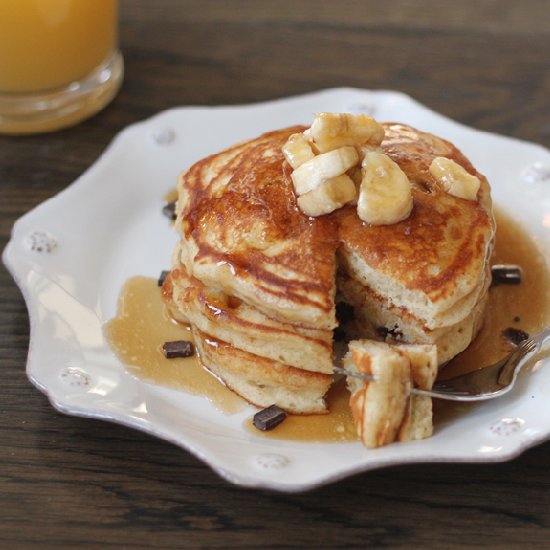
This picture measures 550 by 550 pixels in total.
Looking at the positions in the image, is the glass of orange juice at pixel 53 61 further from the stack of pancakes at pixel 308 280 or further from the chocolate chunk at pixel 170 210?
the stack of pancakes at pixel 308 280

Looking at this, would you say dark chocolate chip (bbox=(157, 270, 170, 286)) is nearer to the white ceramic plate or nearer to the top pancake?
the white ceramic plate

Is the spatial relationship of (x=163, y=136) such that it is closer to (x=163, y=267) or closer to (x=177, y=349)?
(x=163, y=267)

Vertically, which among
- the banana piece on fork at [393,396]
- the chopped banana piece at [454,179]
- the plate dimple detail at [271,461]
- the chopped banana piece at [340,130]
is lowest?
the plate dimple detail at [271,461]

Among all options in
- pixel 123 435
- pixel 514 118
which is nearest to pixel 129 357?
pixel 123 435

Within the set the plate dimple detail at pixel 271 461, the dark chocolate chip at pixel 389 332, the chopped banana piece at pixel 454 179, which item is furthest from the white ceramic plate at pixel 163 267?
the chopped banana piece at pixel 454 179

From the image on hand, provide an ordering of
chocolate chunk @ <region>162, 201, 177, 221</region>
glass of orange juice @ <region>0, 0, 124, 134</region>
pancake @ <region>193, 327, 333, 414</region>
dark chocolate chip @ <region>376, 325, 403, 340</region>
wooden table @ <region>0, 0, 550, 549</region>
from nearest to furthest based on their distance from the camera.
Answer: wooden table @ <region>0, 0, 550, 549</region>, pancake @ <region>193, 327, 333, 414</region>, dark chocolate chip @ <region>376, 325, 403, 340</region>, chocolate chunk @ <region>162, 201, 177, 221</region>, glass of orange juice @ <region>0, 0, 124, 134</region>

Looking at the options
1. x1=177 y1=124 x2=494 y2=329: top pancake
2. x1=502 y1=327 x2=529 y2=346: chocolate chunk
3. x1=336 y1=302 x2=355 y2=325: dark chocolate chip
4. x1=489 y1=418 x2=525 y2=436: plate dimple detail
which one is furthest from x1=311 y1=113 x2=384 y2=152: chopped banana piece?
x1=489 y1=418 x2=525 y2=436: plate dimple detail

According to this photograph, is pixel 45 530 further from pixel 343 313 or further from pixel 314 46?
pixel 314 46
